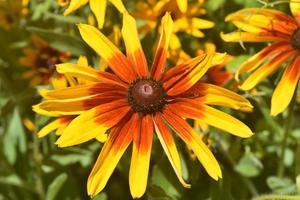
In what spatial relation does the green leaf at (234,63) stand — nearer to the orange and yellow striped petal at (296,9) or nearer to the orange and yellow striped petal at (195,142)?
the orange and yellow striped petal at (296,9)

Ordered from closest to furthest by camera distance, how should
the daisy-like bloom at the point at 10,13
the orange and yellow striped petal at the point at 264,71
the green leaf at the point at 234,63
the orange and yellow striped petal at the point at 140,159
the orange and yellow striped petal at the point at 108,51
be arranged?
the orange and yellow striped petal at the point at 140,159, the orange and yellow striped petal at the point at 108,51, the orange and yellow striped petal at the point at 264,71, the green leaf at the point at 234,63, the daisy-like bloom at the point at 10,13

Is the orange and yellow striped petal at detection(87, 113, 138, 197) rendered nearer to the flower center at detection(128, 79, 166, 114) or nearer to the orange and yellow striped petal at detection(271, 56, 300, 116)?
the flower center at detection(128, 79, 166, 114)

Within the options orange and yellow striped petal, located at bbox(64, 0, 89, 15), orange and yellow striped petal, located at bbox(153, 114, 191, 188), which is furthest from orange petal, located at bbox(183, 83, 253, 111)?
orange and yellow striped petal, located at bbox(64, 0, 89, 15)

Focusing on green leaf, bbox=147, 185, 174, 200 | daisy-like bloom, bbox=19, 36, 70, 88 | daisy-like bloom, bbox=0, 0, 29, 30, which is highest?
daisy-like bloom, bbox=0, 0, 29, 30

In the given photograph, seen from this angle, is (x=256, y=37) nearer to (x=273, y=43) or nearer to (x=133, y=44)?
(x=273, y=43)

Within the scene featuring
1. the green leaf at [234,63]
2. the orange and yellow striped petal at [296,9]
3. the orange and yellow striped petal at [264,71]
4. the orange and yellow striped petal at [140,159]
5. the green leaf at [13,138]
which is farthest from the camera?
the green leaf at [13,138]

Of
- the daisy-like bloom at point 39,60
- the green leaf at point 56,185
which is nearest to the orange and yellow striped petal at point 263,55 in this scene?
the green leaf at point 56,185

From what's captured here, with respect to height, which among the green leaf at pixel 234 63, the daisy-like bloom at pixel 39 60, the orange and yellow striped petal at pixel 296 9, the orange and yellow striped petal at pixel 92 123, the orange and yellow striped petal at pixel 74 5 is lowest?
the green leaf at pixel 234 63
